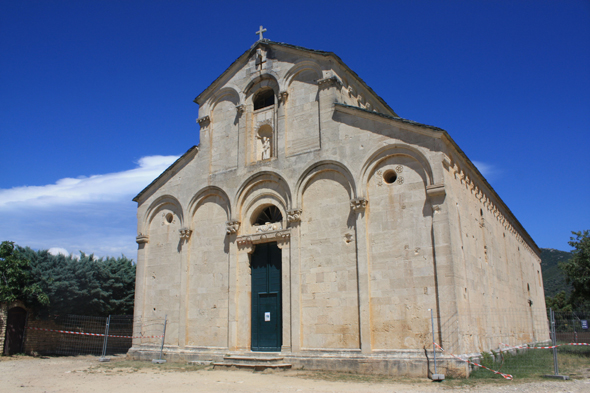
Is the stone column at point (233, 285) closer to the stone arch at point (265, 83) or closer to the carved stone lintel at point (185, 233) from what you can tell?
the carved stone lintel at point (185, 233)

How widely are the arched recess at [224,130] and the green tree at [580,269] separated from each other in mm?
17408

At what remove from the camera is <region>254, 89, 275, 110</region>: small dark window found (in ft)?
61.2

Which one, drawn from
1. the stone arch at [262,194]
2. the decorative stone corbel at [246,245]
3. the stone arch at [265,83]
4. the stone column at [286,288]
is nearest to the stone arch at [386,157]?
the stone arch at [262,194]

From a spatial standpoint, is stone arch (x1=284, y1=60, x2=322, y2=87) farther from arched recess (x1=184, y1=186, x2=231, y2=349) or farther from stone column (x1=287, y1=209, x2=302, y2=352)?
stone column (x1=287, y1=209, x2=302, y2=352)

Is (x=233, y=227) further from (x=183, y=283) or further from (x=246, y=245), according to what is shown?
(x=183, y=283)

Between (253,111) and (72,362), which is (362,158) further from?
(72,362)

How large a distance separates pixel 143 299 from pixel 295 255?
7671mm

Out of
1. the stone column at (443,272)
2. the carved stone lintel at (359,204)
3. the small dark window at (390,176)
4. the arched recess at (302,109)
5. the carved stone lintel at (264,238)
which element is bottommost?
the stone column at (443,272)

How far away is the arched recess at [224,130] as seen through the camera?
18734 mm

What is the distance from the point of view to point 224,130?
1928 centimetres

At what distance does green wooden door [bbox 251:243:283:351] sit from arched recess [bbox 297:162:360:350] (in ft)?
3.91

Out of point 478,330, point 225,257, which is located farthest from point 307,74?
point 478,330

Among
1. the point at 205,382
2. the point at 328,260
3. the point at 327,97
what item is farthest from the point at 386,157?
the point at 205,382

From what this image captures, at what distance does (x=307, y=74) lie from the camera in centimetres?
1738
